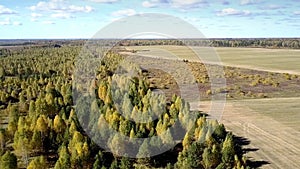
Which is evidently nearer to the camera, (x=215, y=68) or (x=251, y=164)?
(x=251, y=164)

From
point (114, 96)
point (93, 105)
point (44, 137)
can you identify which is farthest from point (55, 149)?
point (114, 96)

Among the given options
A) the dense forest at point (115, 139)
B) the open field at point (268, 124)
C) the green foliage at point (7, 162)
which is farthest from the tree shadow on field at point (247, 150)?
the green foliage at point (7, 162)

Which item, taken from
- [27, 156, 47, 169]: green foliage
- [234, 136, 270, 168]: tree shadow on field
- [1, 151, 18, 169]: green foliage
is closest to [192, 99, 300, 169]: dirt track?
[234, 136, 270, 168]: tree shadow on field

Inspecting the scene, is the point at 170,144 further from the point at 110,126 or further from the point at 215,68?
the point at 215,68

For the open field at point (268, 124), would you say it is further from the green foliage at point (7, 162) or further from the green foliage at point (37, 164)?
the green foliage at point (7, 162)

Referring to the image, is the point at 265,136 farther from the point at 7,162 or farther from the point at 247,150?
the point at 7,162

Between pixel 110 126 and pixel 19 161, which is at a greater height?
pixel 110 126

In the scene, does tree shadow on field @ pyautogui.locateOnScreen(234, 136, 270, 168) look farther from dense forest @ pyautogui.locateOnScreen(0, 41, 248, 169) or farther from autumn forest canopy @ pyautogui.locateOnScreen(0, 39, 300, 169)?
dense forest @ pyautogui.locateOnScreen(0, 41, 248, 169)

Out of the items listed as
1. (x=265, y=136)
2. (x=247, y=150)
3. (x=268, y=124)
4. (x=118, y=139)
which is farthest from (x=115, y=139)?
(x=268, y=124)

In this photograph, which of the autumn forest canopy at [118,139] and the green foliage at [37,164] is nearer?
the green foliage at [37,164]
